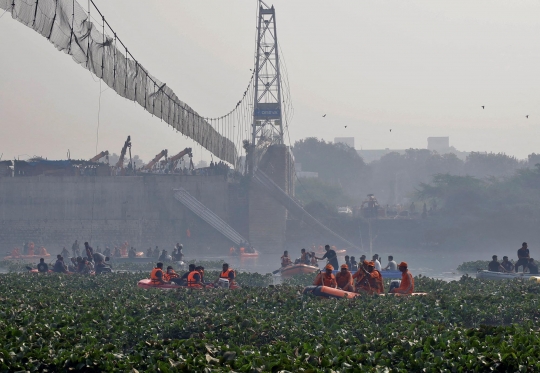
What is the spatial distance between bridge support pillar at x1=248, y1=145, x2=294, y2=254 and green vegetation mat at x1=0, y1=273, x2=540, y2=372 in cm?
4559

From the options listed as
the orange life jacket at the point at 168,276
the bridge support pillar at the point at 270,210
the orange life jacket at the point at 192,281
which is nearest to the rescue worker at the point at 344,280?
the orange life jacket at the point at 192,281

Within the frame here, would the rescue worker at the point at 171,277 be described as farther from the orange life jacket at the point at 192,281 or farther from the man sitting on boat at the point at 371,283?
the man sitting on boat at the point at 371,283

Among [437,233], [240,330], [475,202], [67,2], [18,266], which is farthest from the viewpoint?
[475,202]

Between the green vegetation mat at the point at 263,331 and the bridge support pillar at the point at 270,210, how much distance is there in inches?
1795

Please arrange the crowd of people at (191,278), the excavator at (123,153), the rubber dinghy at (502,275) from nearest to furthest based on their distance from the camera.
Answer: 1. the crowd of people at (191,278)
2. the rubber dinghy at (502,275)
3. the excavator at (123,153)

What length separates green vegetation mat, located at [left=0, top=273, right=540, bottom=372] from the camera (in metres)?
10.8

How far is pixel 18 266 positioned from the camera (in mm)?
44812

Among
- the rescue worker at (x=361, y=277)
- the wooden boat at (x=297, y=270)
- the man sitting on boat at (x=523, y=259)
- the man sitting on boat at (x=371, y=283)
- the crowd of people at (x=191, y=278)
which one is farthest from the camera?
the wooden boat at (x=297, y=270)

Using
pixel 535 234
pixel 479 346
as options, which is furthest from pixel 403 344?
pixel 535 234

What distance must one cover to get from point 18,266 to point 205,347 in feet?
117

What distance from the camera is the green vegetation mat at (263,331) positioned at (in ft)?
35.3

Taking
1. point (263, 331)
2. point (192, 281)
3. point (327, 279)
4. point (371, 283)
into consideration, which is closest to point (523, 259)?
point (371, 283)

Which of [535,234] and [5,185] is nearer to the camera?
[5,185]

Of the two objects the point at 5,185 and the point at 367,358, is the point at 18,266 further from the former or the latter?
the point at 367,358
